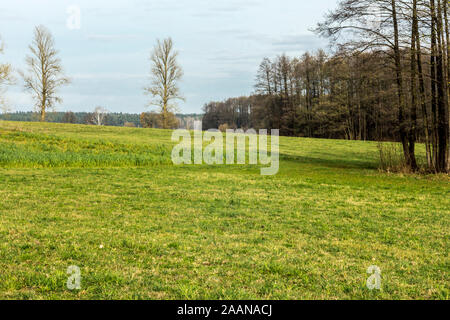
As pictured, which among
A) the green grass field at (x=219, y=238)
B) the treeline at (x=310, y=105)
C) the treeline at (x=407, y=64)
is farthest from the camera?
the treeline at (x=310, y=105)

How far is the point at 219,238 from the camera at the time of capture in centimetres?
712

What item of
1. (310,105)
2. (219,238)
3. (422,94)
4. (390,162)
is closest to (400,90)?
(422,94)

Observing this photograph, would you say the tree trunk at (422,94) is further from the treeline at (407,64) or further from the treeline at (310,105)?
the treeline at (310,105)

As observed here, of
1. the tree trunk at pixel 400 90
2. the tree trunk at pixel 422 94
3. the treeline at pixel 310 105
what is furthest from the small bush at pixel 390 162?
the treeline at pixel 310 105

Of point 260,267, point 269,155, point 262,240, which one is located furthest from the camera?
point 269,155

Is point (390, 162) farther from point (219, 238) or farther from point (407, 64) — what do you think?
point (219, 238)

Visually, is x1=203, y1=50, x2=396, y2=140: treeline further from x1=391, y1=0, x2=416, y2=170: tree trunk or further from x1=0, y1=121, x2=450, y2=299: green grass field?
x1=0, y1=121, x2=450, y2=299: green grass field

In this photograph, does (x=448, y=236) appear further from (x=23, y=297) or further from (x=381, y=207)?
(x=23, y=297)

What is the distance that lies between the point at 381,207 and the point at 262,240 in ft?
16.6

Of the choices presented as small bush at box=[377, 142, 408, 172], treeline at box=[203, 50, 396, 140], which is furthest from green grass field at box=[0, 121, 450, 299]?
treeline at box=[203, 50, 396, 140]

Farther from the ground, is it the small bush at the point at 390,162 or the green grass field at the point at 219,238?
the small bush at the point at 390,162

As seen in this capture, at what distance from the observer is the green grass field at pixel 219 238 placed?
191 inches
